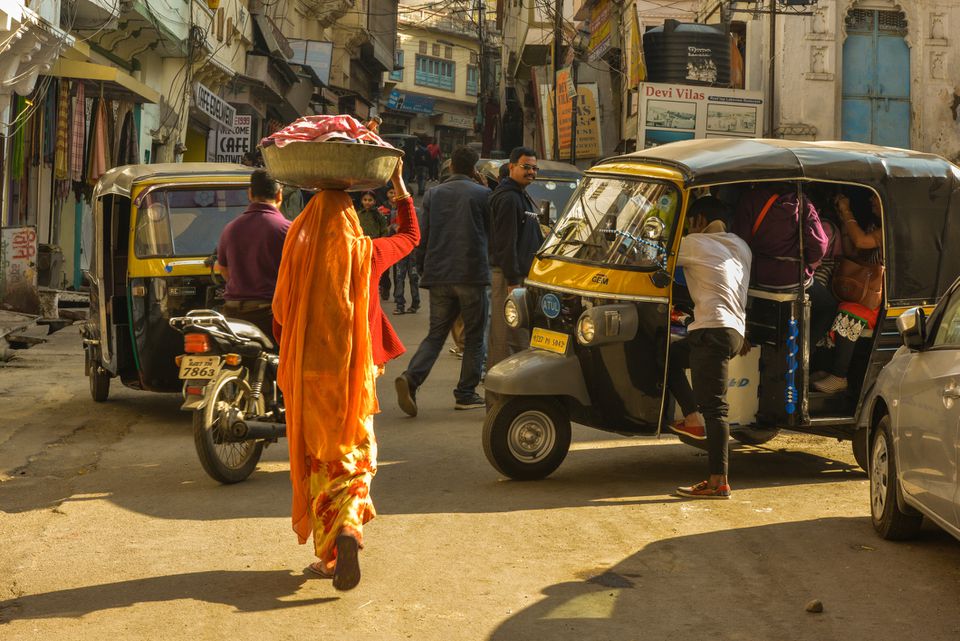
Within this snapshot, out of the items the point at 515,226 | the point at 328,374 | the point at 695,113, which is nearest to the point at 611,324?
the point at 328,374

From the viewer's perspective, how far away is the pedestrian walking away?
216 inches

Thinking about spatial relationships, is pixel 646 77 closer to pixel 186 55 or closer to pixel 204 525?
pixel 186 55

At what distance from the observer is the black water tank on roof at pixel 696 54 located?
2480 cm

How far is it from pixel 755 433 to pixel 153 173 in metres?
5.05

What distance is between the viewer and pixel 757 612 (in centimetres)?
516

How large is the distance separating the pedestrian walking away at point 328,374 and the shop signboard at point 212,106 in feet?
76.2

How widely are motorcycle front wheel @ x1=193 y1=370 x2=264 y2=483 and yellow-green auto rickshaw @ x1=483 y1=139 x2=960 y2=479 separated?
4.58 ft

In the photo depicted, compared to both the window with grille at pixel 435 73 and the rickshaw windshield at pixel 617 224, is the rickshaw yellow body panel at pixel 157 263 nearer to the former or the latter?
the rickshaw windshield at pixel 617 224

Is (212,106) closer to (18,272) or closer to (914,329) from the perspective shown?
(18,272)

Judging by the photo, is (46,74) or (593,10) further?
(593,10)

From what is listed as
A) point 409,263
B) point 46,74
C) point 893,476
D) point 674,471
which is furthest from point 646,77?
point 893,476

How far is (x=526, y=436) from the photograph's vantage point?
7.81 meters

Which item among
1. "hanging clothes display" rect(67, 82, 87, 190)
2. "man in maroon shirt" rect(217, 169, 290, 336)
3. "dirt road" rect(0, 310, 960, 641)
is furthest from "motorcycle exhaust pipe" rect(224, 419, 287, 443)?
"hanging clothes display" rect(67, 82, 87, 190)

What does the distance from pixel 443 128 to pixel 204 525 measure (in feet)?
279
